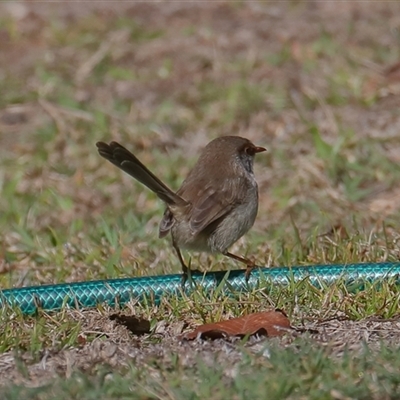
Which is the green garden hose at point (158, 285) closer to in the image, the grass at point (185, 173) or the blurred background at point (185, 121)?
the grass at point (185, 173)

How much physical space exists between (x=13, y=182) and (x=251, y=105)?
2064 mm

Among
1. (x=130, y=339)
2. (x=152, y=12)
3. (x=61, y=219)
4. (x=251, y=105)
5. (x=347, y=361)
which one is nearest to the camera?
(x=347, y=361)

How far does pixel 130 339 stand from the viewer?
4.14m

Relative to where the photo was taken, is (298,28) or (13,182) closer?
(13,182)

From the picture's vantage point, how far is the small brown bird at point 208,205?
198 inches

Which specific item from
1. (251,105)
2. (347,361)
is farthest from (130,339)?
(251,105)

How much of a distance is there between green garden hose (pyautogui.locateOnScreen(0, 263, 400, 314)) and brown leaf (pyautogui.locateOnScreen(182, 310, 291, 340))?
0.40m

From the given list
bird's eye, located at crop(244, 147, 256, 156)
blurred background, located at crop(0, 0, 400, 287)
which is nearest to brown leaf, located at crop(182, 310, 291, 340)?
blurred background, located at crop(0, 0, 400, 287)

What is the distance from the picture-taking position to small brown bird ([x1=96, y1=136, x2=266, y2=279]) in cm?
504

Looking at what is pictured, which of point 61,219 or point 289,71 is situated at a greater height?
point 289,71

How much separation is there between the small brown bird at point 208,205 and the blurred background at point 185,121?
12.8 inches

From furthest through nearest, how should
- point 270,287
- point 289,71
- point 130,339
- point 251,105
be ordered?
point 289,71, point 251,105, point 270,287, point 130,339

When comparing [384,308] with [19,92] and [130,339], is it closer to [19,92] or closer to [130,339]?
[130,339]

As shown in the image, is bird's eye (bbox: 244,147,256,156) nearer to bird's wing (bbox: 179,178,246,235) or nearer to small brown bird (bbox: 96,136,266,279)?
small brown bird (bbox: 96,136,266,279)
